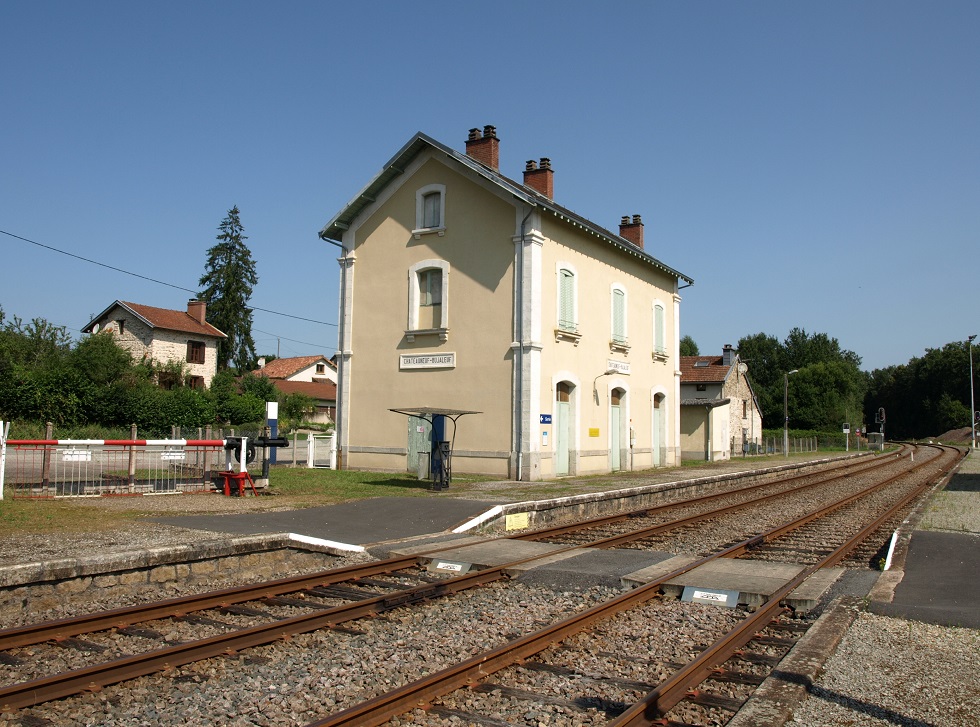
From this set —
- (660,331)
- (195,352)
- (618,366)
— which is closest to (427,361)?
(618,366)

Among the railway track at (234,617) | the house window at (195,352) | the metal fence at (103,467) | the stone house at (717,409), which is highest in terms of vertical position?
the house window at (195,352)

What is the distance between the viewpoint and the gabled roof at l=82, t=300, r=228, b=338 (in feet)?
159

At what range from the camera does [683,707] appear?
482 centimetres

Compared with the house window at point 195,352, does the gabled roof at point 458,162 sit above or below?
above

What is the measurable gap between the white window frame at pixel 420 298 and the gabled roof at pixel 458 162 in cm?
283

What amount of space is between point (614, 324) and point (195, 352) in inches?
1365

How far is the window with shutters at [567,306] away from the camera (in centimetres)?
2233

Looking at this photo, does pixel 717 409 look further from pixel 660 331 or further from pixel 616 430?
pixel 616 430

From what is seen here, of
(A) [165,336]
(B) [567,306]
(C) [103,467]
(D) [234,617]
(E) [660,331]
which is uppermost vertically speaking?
(A) [165,336]

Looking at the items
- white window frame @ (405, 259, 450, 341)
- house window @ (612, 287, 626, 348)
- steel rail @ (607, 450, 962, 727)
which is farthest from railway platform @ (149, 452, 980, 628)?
house window @ (612, 287, 626, 348)

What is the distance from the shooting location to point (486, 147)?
24375 millimetres

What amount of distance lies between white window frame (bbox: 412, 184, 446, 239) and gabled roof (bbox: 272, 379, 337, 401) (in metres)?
42.7

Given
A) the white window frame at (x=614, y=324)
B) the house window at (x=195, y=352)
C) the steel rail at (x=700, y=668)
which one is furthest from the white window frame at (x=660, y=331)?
the house window at (x=195, y=352)

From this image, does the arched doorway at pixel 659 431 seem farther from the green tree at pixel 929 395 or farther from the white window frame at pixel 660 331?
the green tree at pixel 929 395
